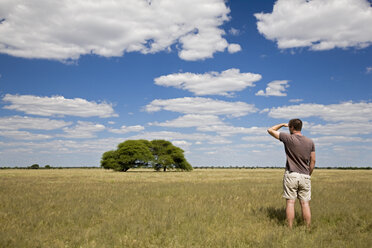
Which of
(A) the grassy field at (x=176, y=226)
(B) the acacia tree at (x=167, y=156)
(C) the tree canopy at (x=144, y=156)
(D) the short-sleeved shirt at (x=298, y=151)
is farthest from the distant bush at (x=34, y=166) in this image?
(D) the short-sleeved shirt at (x=298, y=151)

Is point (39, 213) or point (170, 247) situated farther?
point (39, 213)

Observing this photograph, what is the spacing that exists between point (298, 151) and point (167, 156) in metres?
61.0

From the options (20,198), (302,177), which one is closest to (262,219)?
(302,177)

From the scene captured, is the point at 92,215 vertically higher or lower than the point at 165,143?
lower

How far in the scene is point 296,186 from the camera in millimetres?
6867

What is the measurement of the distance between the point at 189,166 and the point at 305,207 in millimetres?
63908

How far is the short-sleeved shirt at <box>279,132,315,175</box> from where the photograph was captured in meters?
6.89

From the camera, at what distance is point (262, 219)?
808cm

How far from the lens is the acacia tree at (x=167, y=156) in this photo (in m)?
66.9

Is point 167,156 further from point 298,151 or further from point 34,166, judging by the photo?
point 34,166

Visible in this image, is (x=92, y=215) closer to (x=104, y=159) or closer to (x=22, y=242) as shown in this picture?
(x=22, y=242)

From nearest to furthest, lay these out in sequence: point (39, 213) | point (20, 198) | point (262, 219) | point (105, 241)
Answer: point (105, 241), point (262, 219), point (39, 213), point (20, 198)

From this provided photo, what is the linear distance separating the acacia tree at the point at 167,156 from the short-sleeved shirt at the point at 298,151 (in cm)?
6018

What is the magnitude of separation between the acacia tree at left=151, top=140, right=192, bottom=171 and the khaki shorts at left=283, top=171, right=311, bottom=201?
2367 inches
